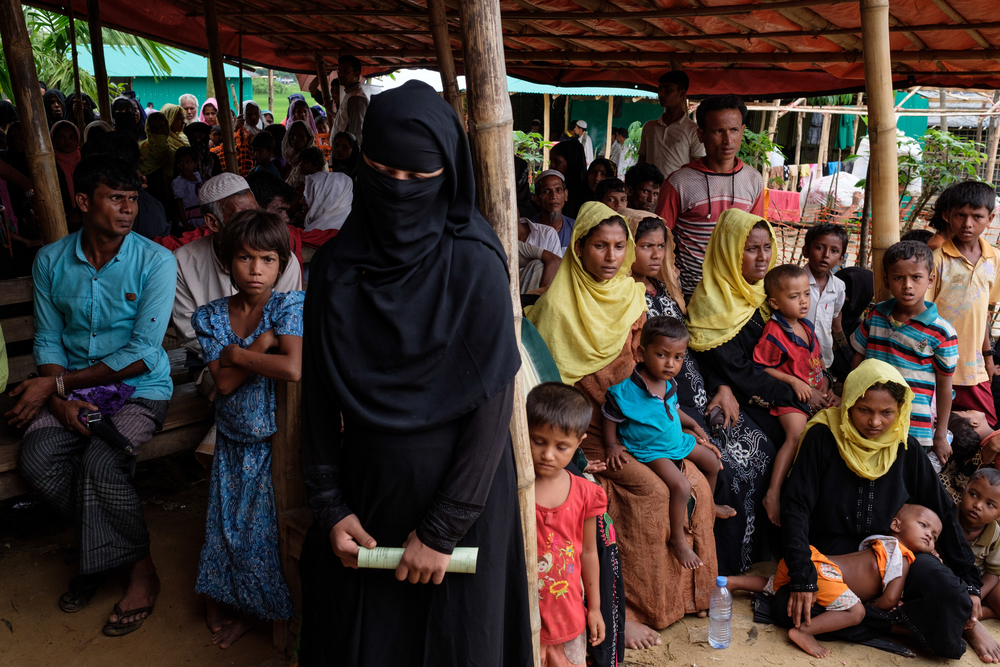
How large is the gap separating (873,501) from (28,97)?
4.35 metres

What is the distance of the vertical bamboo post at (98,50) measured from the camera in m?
6.68

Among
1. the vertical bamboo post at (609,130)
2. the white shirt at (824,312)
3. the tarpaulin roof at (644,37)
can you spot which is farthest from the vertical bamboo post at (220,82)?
the vertical bamboo post at (609,130)

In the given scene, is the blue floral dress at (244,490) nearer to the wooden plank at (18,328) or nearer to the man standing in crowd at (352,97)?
the wooden plank at (18,328)

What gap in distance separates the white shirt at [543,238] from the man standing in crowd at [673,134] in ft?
6.52

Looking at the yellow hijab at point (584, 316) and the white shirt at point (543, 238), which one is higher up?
the white shirt at point (543, 238)

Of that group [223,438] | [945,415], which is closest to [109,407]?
[223,438]

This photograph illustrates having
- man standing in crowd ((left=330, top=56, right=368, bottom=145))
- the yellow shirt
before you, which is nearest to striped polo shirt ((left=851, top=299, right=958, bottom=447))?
the yellow shirt

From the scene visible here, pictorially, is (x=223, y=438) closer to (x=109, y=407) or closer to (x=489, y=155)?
(x=109, y=407)

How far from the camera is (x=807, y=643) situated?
10.0 feet

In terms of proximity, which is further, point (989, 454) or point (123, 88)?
point (123, 88)

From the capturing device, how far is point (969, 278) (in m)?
3.93

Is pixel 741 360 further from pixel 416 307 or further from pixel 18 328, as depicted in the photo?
pixel 18 328

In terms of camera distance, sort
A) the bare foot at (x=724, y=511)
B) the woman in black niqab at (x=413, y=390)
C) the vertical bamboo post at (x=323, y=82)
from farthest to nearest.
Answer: the vertical bamboo post at (x=323, y=82) < the bare foot at (x=724, y=511) < the woman in black niqab at (x=413, y=390)

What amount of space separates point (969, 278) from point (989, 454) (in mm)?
972
